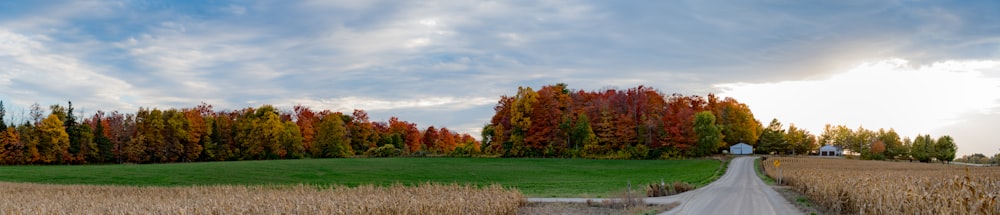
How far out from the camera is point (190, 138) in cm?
9888

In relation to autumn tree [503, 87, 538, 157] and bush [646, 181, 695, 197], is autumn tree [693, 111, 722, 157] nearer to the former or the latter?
autumn tree [503, 87, 538, 157]

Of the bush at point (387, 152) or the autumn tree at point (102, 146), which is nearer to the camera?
the autumn tree at point (102, 146)

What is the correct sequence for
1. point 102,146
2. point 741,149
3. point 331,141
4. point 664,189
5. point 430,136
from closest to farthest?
1. point 664,189
2. point 102,146
3. point 331,141
4. point 741,149
5. point 430,136

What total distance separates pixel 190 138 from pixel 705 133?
238 feet

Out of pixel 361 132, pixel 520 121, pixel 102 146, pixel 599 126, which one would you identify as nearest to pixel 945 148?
pixel 599 126

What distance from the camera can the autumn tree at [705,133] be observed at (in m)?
88.3

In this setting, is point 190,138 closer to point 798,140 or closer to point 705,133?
point 705,133

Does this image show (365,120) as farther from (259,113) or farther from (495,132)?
(495,132)

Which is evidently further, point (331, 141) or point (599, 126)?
point (331, 141)

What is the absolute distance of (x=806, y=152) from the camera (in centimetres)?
13900

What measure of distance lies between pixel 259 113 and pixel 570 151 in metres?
51.2

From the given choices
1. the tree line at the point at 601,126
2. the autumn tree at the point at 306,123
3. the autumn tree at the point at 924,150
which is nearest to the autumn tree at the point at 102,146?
the autumn tree at the point at 306,123

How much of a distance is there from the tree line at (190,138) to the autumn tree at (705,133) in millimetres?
30111

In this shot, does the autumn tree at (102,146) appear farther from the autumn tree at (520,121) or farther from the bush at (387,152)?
the autumn tree at (520,121)
